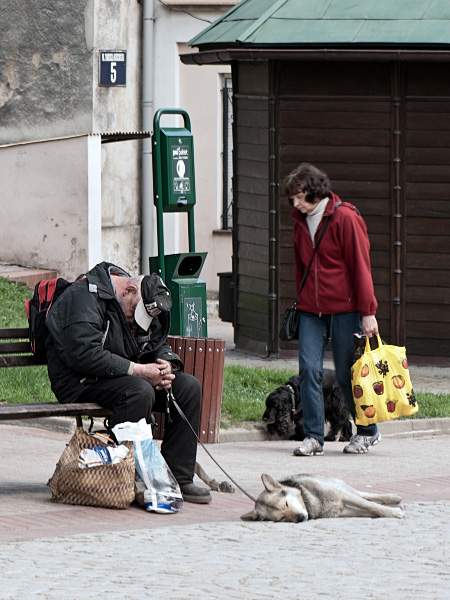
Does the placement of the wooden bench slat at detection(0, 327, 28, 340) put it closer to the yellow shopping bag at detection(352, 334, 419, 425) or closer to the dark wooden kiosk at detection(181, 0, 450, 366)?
the yellow shopping bag at detection(352, 334, 419, 425)

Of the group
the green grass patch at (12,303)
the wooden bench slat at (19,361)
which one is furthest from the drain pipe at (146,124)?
the wooden bench slat at (19,361)

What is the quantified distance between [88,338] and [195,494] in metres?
0.98

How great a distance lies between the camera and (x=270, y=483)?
20.6ft

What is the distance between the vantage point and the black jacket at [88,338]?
6559 mm

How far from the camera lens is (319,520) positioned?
6348 millimetres

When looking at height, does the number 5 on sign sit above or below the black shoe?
A: above

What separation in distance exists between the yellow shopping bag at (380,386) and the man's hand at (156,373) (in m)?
1.82

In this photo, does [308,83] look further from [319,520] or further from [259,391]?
[319,520]

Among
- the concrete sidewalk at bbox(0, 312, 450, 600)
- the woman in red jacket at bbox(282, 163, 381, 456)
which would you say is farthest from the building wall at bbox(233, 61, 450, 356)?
the concrete sidewalk at bbox(0, 312, 450, 600)

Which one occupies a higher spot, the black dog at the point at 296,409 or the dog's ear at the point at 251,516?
→ the black dog at the point at 296,409

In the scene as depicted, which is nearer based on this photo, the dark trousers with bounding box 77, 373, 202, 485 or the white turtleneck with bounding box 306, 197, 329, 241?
the dark trousers with bounding box 77, 373, 202, 485

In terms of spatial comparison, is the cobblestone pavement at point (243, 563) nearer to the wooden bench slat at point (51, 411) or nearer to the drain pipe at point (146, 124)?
the wooden bench slat at point (51, 411)

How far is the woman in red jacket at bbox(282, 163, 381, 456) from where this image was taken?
8.20 meters

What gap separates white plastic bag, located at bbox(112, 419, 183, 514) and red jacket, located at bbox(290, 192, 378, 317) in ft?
6.94
